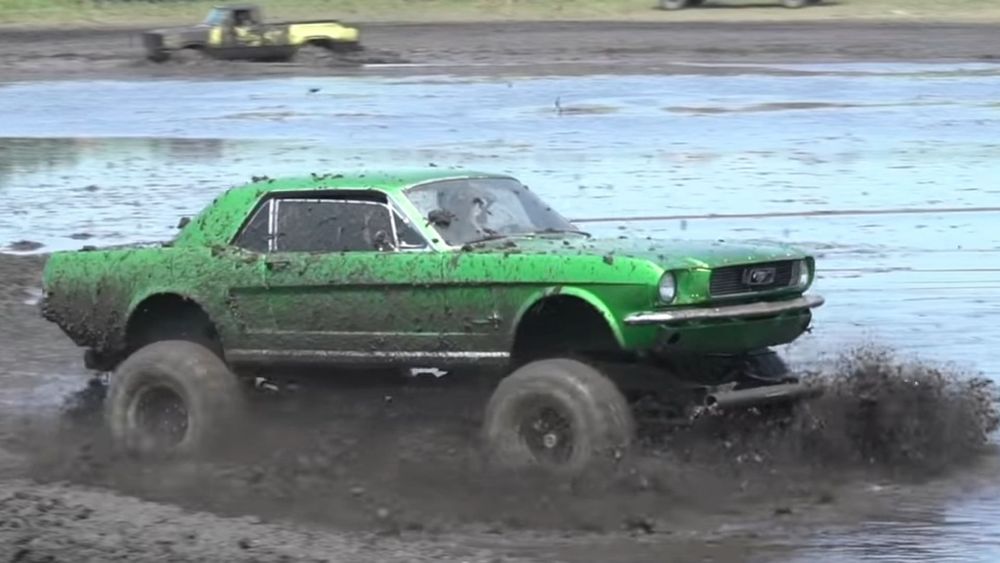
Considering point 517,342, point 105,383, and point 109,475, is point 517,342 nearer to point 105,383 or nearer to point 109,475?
point 109,475

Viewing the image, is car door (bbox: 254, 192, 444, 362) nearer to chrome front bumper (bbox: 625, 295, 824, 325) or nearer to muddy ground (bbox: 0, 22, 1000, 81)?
chrome front bumper (bbox: 625, 295, 824, 325)

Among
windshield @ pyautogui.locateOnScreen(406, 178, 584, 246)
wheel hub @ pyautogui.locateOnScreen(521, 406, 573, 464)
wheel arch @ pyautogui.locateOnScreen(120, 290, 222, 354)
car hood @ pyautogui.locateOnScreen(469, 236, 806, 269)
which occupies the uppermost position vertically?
windshield @ pyautogui.locateOnScreen(406, 178, 584, 246)

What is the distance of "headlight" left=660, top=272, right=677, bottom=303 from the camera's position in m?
9.55

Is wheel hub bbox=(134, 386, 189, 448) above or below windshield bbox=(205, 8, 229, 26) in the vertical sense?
below

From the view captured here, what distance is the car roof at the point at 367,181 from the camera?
1073 cm

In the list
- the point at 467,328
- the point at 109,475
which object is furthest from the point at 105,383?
the point at 467,328

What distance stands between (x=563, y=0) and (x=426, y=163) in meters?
35.1

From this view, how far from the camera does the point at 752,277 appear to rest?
9953 millimetres

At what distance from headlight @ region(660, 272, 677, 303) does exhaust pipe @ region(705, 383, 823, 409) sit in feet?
1.75

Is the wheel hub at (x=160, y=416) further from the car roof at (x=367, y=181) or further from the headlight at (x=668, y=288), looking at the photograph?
the headlight at (x=668, y=288)

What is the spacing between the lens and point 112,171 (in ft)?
80.6

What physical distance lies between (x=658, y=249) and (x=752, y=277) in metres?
0.46

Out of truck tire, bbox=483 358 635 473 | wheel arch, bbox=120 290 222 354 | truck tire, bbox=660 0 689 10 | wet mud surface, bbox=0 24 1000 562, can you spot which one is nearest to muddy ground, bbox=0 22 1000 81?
wet mud surface, bbox=0 24 1000 562

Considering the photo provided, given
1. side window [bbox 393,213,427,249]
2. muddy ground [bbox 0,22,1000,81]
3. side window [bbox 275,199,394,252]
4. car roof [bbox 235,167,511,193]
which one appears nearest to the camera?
side window [bbox 393,213,427,249]
